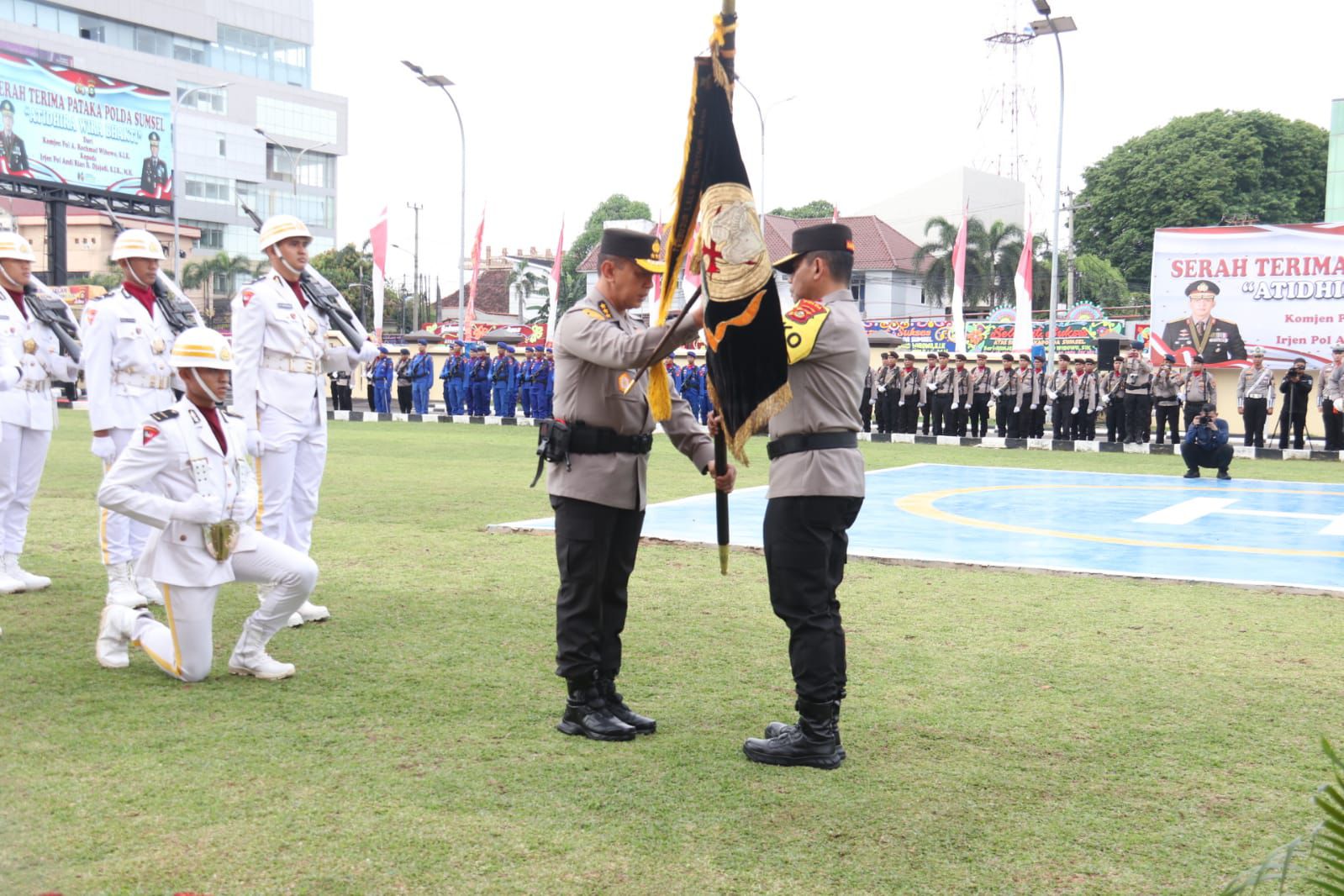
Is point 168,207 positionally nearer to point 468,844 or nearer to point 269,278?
point 269,278

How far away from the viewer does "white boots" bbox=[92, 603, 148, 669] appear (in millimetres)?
5574

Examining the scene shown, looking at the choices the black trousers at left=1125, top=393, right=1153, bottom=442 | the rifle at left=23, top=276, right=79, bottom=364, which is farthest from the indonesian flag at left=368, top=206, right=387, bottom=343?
the rifle at left=23, top=276, right=79, bottom=364

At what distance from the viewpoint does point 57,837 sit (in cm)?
356

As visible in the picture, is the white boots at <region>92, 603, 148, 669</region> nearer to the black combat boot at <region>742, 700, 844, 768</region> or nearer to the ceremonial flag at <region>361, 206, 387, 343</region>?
the black combat boot at <region>742, 700, 844, 768</region>

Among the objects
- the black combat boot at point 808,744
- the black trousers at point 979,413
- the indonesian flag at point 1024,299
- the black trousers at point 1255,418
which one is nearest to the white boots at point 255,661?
the black combat boot at point 808,744

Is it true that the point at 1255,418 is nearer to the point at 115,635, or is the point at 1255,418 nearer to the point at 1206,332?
the point at 1206,332

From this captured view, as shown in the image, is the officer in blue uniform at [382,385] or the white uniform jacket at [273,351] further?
the officer in blue uniform at [382,385]

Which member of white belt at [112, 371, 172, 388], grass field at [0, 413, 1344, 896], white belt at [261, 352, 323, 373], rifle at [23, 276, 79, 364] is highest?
rifle at [23, 276, 79, 364]

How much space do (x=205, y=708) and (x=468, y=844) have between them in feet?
6.32

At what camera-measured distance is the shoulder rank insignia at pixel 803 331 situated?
4.51 m

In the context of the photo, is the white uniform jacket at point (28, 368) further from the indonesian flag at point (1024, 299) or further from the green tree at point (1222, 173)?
the green tree at point (1222, 173)

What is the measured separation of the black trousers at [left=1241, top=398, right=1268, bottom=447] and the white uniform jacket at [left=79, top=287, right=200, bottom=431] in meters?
19.8

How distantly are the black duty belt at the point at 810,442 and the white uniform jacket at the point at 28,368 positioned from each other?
497 centimetres

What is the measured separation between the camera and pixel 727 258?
4363mm
